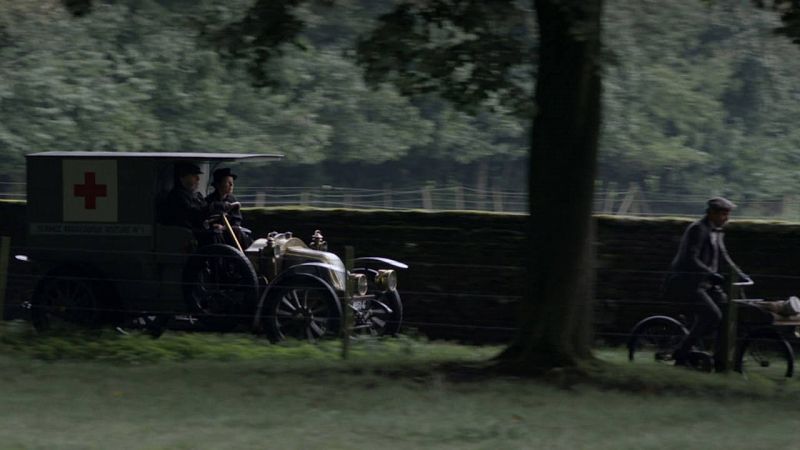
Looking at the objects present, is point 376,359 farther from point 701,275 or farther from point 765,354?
point 765,354

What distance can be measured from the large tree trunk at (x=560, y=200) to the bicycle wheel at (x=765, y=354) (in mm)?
2002

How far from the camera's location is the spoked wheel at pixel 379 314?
1573cm

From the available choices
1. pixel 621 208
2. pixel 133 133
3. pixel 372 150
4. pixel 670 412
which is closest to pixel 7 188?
pixel 133 133

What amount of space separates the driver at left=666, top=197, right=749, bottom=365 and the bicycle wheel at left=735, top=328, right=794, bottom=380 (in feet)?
1.23

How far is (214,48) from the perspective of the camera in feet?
43.6

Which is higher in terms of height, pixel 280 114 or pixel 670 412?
pixel 280 114

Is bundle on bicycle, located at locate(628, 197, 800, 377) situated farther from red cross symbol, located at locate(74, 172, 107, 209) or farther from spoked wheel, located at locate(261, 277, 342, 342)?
red cross symbol, located at locate(74, 172, 107, 209)

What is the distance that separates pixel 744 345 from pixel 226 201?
5872mm

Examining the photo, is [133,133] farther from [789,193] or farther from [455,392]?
[455,392]

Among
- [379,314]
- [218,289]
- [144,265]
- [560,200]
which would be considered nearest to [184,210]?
[144,265]

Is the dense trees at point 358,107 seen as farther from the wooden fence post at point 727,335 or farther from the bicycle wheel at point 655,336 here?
the wooden fence post at point 727,335

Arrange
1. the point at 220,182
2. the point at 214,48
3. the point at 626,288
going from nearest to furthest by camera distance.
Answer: the point at 214,48 < the point at 220,182 < the point at 626,288

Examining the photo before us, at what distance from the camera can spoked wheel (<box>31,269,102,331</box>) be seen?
15555 mm

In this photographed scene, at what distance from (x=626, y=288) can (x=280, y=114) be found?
948 inches
